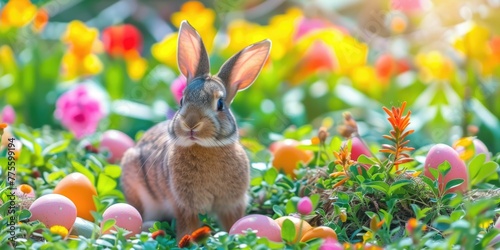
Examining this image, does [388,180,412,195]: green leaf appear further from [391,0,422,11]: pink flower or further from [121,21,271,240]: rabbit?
[391,0,422,11]: pink flower

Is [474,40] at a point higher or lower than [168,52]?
higher

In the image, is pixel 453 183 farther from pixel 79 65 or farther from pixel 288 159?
pixel 79 65

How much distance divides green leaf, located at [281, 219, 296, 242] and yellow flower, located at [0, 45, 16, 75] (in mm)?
2523

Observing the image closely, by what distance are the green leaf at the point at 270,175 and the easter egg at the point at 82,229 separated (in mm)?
600

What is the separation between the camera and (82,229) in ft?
7.48

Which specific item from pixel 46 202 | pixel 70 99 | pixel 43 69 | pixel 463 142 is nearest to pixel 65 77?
pixel 43 69

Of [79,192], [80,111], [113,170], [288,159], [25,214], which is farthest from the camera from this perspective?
[80,111]

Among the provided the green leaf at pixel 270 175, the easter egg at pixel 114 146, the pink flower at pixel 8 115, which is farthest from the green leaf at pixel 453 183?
the pink flower at pixel 8 115

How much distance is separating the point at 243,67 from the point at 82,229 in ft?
2.27

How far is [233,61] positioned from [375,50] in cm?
254

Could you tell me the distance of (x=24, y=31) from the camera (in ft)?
14.3

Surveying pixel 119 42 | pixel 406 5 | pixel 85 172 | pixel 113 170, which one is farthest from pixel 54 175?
pixel 406 5

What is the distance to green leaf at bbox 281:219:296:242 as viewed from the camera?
2000mm

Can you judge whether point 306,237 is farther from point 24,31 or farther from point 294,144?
point 24,31
